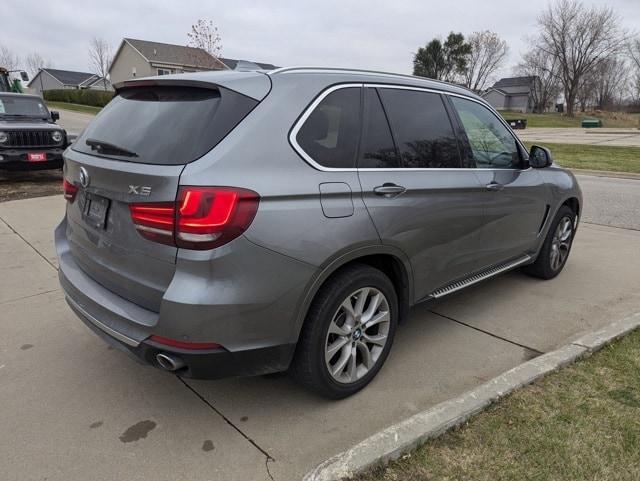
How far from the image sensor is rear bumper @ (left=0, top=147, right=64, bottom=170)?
375 inches

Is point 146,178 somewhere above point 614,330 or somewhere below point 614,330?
above

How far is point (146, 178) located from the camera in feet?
7.65

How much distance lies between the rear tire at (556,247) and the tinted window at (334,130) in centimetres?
276

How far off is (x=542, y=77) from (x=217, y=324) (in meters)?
78.2

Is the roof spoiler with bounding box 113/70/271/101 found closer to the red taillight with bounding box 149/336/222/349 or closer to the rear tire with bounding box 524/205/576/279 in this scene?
the red taillight with bounding box 149/336/222/349

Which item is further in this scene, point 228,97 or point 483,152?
point 483,152

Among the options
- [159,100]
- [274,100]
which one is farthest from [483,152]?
[159,100]

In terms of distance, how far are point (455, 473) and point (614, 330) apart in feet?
6.76

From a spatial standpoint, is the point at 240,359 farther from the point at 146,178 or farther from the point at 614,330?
the point at 614,330

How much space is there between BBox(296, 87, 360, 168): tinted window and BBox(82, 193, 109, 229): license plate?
1.06 meters

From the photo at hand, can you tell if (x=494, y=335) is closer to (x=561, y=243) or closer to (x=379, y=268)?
(x=379, y=268)

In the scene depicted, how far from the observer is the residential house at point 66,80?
245 feet

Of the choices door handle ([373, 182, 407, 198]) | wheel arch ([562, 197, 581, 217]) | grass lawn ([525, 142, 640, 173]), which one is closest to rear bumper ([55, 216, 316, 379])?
door handle ([373, 182, 407, 198])

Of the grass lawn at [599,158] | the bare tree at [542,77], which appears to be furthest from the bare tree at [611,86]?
the grass lawn at [599,158]
